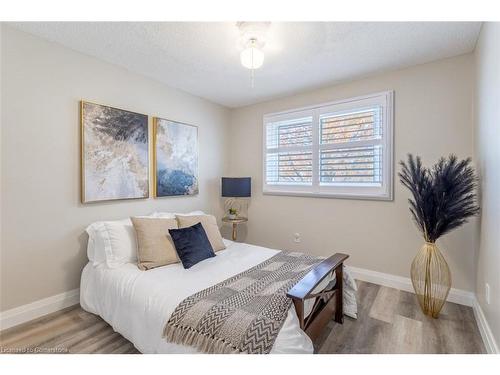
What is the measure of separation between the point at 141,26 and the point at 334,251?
3.20 metres

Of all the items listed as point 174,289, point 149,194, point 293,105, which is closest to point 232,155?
point 293,105

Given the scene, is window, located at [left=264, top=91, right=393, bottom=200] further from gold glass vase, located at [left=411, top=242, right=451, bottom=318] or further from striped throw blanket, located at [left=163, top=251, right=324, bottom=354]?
striped throw blanket, located at [left=163, top=251, right=324, bottom=354]

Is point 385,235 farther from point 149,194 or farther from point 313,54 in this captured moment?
point 149,194

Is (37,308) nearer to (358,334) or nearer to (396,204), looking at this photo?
(358,334)

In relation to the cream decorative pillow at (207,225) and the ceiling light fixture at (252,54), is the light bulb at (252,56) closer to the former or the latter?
the ceiling light fixture at (252,54)

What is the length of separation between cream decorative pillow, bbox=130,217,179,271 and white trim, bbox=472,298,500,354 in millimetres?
2425

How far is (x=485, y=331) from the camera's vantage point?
1.86 meters

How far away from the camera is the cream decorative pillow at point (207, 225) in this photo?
2.52m

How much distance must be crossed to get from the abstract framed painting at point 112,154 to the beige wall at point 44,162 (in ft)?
0.28

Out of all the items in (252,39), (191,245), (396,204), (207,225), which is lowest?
(191,245)

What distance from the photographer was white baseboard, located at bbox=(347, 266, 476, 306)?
7.93ft

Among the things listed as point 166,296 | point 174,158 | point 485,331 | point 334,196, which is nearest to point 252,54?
point 174,158

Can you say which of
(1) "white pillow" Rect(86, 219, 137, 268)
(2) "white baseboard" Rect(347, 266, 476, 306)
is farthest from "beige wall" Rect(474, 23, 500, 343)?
(1) "white pillow" Rect(86, 219, 137, 268)

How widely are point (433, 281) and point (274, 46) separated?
261 centimetres
